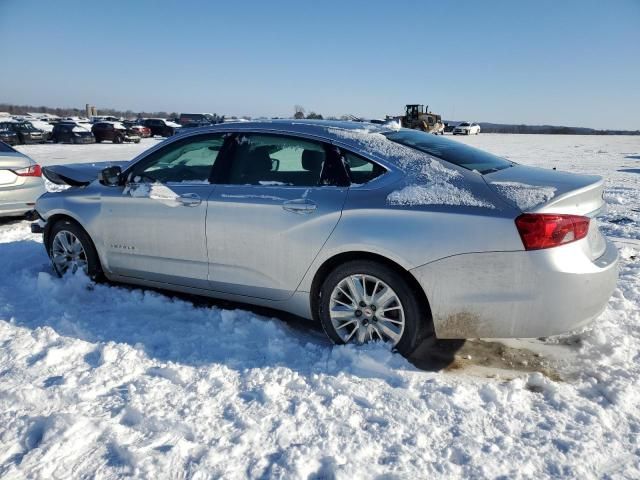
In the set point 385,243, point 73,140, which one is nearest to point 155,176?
point 385,243

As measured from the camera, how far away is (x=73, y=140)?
29.0m

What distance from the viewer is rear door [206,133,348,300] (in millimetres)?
3357

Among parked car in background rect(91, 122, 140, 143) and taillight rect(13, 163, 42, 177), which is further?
parked car in background rect(91, 122, 140, 143)

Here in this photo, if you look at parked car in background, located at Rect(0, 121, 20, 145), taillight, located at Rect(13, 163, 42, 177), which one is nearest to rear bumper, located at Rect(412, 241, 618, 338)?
taillight, located at Rect(13, 163, 42, 177)

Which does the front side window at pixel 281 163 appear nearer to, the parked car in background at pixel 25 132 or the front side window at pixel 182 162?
the front side window at pixel 182 162

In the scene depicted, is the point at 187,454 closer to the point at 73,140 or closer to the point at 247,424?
the point at 247,424

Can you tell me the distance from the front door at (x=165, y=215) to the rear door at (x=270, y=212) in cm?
15

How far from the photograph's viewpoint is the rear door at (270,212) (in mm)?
3357

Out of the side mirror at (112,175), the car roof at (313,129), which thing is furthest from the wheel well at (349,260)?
the side mirror at (112,175)

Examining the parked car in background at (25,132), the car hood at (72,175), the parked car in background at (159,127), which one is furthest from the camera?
the parked car in background at (159,127)

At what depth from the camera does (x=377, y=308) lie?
Answer: 3.22m

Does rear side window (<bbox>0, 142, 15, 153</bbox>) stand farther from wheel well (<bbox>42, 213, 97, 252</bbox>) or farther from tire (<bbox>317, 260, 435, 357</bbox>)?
tire (<bbox>317, 260, 435, 357</bbox>)

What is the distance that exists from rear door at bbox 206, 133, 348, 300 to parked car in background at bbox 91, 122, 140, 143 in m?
29.7

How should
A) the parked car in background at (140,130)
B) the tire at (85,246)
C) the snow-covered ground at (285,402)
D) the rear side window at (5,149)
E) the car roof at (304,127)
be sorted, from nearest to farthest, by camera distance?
the snow-covered ground at (285,402) < the car roof at (304,127) < the tire at (85,246) < the rear side window at (5,149) < the parked car in background at (140,130)
